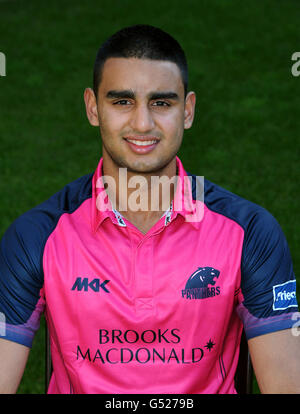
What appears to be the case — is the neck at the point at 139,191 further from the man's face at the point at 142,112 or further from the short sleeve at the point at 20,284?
the short sleeve at the point at 20,284

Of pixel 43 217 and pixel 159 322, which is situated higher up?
pixel 43 217

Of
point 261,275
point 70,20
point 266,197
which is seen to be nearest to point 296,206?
point 266,197

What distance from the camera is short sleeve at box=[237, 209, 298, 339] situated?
7.19 feet

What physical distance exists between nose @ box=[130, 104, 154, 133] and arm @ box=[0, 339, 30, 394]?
901 mm

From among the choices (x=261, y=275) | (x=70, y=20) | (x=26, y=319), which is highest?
(x=70, y=20)

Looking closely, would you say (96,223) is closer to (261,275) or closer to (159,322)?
(159,322)

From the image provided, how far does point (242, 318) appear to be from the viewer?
89.5 inches

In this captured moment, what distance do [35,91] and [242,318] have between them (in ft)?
19.2

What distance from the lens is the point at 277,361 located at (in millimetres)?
2109

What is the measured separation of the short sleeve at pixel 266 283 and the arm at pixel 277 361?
3 cm

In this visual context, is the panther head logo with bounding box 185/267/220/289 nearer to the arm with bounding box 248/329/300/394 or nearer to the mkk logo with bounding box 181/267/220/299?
the mkk logo with bounding box 181/267/220/299

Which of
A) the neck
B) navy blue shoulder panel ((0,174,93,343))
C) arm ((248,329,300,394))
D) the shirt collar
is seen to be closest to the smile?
the neck

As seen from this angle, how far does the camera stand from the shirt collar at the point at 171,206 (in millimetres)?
2322

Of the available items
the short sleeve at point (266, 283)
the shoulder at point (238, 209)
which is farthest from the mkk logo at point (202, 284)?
the shoulder at point (238, 209)
